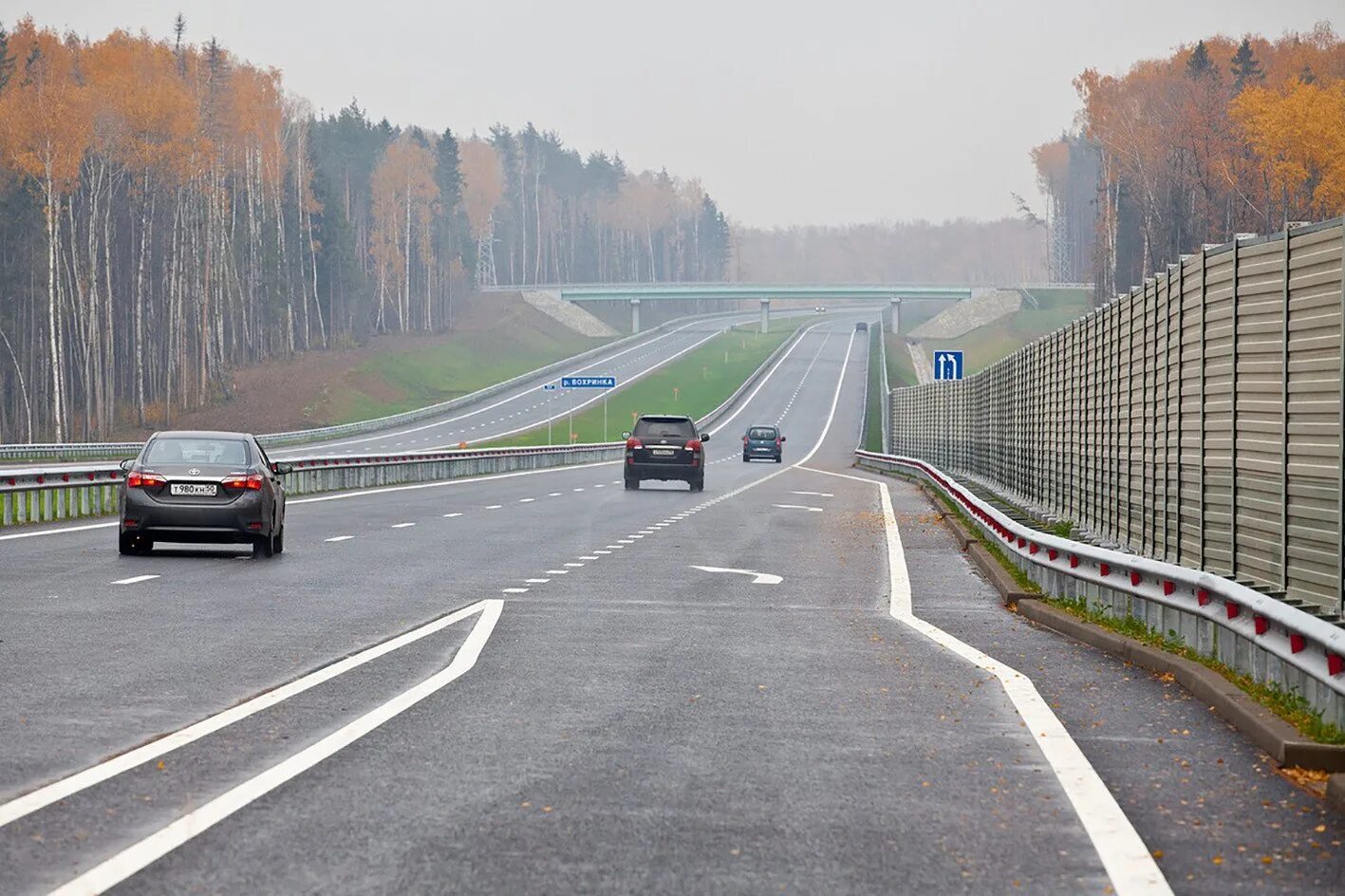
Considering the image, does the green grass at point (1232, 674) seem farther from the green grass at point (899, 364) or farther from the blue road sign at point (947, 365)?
the green grass at point (899, 364)

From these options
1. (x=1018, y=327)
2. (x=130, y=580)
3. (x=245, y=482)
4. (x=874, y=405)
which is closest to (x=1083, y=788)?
(x=130, y=580)

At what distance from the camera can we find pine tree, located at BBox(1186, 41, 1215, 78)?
103875 mm

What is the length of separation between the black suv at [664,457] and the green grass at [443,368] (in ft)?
197

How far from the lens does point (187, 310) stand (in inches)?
4321

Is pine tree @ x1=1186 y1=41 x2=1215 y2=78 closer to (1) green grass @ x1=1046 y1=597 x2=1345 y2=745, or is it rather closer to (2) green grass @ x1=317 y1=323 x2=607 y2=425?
(2) green grass @ x1=317 y1=323 x2=607 y2=425

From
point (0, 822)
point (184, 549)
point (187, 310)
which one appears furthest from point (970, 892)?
point (187, 310)

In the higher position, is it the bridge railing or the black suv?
the bridge railing

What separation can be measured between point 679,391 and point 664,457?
280 ft

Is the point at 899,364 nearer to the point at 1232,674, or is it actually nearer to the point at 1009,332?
the point at 1009,332

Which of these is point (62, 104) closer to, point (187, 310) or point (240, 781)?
point (187, 310)

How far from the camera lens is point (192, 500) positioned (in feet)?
72.3

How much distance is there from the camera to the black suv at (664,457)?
154 feet

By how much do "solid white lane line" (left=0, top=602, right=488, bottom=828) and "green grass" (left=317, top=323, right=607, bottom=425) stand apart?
93618 mm

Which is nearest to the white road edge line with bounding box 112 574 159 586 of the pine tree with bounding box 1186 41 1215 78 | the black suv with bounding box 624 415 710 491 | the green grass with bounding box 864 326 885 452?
the black suv with bounding box 624 415 710 491
